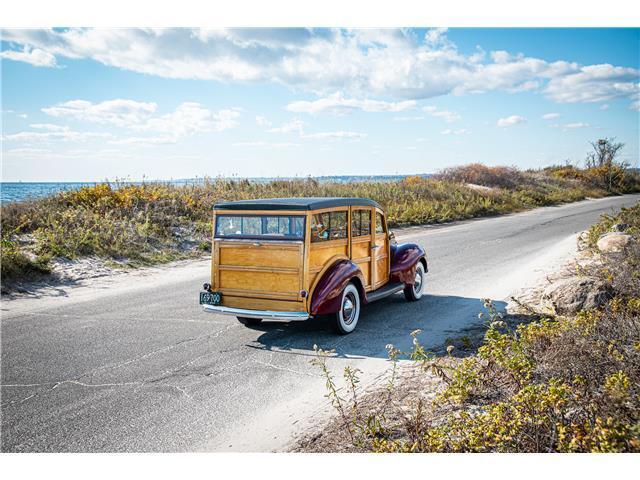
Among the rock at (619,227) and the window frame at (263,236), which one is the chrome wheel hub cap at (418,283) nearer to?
the window frame at (263,236)

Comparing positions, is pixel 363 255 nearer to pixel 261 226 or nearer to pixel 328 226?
pixel 328 226

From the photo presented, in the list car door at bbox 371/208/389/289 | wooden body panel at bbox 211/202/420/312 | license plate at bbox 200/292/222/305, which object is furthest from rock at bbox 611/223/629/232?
license plate at bbox 200/292/222/305

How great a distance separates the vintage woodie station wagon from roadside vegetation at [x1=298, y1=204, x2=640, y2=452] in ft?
4.78

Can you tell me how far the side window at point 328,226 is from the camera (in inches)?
244

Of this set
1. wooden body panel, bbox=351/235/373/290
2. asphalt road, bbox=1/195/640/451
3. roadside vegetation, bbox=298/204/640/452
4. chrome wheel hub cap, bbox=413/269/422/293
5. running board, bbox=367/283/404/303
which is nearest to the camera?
roadside vegetation, bbox=298/204/640/452

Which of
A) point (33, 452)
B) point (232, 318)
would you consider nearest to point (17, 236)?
point (232, 318)

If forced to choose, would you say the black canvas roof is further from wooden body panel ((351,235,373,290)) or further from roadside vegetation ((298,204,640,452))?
roadside vegetation ((298,204,640,452))

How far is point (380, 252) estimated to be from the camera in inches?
303

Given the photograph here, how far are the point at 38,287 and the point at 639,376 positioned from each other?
9467 millimetres

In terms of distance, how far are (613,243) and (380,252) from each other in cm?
572

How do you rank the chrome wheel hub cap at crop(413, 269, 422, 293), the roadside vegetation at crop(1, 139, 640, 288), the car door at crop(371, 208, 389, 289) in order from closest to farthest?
1. the car door at crop(371, 208, 389, 289)
2. the chrome wheel hub cap at crop(413, 269, 422, 293)
3. the roadside vegetation at crop(1, 139, 640, 288)

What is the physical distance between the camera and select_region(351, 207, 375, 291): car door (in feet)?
22.9

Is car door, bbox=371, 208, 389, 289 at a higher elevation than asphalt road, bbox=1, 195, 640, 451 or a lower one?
higher

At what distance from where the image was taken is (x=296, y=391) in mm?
4770
